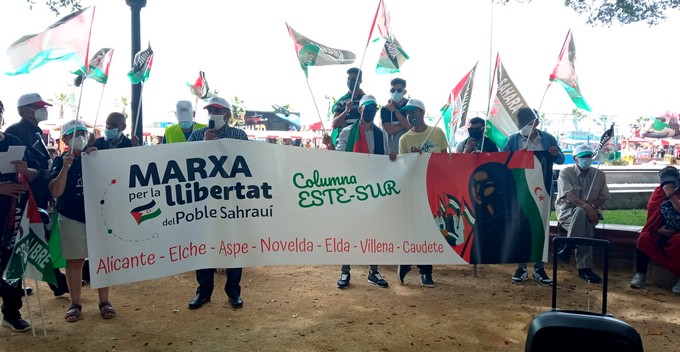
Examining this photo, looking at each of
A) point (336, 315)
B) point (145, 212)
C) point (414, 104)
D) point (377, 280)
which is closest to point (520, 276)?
point (377, 280)

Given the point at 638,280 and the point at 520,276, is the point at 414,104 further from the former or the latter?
the point at 638,280

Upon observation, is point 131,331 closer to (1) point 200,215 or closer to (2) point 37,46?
(1) point 200,215

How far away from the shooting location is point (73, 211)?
470cm

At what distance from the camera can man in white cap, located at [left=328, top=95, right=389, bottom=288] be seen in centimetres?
598

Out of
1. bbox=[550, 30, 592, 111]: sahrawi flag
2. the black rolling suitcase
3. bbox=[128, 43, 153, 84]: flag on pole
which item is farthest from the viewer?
bbox=[550, 30, 592, 111]: sahrawi flag

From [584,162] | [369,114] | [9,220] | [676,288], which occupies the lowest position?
[676,288]

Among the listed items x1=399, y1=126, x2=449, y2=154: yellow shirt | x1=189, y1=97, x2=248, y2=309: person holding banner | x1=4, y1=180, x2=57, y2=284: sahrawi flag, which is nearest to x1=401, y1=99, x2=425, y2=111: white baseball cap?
x1=399, y1=126, x2=449, y2=154: yellow shirt

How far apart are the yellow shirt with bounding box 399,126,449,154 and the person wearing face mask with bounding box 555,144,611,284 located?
176 cm

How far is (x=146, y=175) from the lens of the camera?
4633 mm

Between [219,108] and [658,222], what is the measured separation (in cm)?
497

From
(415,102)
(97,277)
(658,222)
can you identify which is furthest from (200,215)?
(658,222)

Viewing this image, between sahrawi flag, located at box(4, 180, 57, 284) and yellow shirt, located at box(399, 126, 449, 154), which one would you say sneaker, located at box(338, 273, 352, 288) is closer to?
yellow shirt, located at box(399, 126, 449, 154)

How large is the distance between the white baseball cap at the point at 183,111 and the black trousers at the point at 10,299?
2.23m

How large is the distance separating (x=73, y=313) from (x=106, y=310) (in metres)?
0.27
